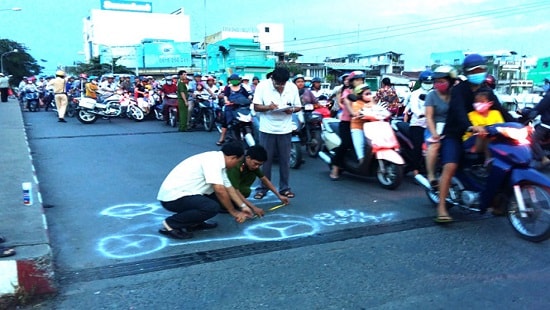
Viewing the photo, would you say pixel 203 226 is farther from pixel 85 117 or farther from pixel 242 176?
pixel 85 117

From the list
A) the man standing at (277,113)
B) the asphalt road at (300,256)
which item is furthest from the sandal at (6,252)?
the man standing at (277,113)

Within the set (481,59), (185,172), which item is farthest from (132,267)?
(481,59)

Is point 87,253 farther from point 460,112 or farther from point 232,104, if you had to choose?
point 232,104

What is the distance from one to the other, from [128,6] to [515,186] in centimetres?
10592

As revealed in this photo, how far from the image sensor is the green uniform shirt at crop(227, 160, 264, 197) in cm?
495

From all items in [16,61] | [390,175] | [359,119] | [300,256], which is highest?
[16,61]

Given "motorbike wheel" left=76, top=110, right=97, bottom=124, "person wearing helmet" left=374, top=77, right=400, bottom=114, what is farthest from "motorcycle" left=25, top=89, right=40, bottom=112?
"person wearing helmet" left=374, top=77, right=400, bottom=114

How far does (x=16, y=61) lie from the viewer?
7044cm

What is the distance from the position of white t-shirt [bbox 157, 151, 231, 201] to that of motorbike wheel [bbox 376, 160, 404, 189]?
271 centimetres

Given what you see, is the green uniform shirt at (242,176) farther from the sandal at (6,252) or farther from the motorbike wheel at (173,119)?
the motorbike wheel at (173,119)

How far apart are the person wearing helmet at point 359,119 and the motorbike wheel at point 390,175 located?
1.14 ft

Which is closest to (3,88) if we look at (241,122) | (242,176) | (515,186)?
(241,122)

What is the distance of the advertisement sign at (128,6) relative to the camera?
321ft

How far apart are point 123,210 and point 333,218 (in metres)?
2.45
